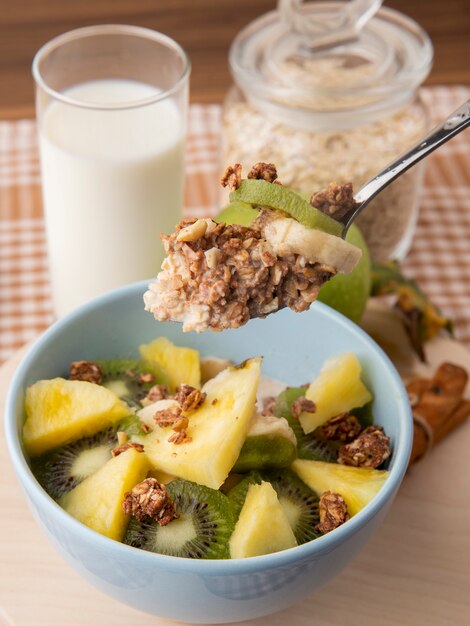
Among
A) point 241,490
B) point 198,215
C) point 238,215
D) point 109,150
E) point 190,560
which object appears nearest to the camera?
point 190,560

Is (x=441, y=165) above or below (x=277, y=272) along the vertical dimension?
below

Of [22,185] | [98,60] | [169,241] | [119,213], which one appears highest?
[169,241]

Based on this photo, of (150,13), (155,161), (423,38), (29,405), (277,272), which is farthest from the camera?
(150,13)

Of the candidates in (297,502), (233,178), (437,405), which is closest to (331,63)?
(437,405)

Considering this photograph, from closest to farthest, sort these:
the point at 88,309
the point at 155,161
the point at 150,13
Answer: the point at 88,309 → the point at 155,161 → the point at 150,13

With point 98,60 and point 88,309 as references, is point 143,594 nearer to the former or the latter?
point 88,309

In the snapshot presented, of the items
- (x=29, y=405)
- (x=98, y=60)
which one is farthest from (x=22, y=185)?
(x=29, y=405)

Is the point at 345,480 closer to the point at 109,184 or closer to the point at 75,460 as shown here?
the point at 75,460
